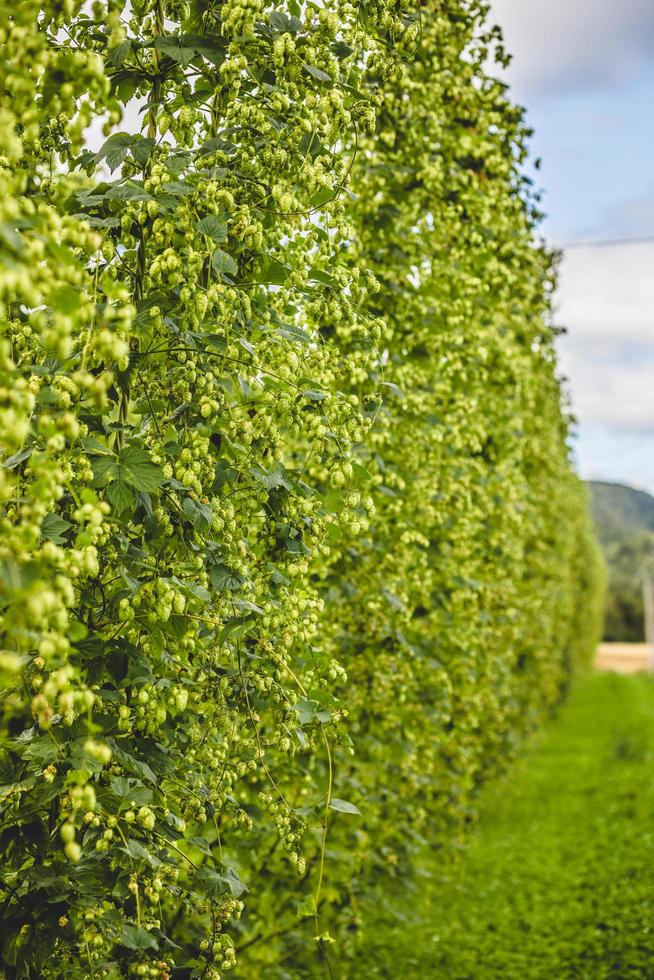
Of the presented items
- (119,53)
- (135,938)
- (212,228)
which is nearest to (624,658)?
(135,938)

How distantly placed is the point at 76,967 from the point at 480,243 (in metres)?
3.37

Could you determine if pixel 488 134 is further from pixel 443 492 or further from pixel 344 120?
pixel 344 120

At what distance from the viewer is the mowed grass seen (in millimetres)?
5371

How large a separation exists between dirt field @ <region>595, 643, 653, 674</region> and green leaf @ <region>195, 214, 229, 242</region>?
42566 millimetres

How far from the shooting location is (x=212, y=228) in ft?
6.72

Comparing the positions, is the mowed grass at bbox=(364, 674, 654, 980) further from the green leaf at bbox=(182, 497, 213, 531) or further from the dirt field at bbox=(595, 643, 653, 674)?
the dirt field at bbox=(595, 643, 653, 674)

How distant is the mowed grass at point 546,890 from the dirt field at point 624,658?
33.0m

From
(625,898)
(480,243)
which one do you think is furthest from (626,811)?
(480,243)

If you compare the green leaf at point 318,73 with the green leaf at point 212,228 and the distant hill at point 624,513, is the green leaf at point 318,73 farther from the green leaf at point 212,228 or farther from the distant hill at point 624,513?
the distant hill at point 624,513

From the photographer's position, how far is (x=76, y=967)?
2.04 metres

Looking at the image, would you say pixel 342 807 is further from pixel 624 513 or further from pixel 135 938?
pixel 624 513

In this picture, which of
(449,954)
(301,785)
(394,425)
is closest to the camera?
(301,785)

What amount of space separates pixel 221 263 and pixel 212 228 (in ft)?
0.29

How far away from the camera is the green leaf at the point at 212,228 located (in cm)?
204
